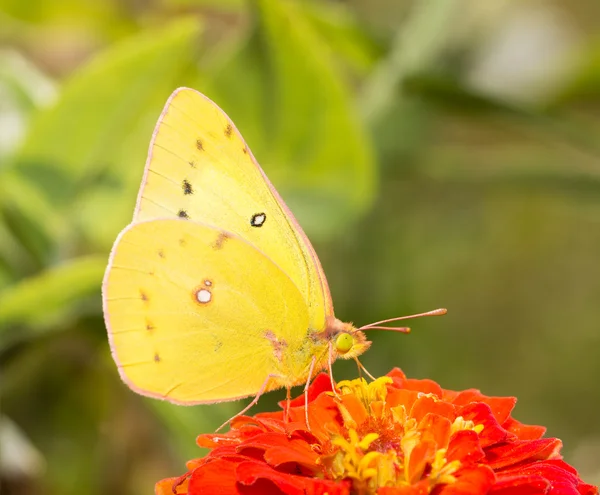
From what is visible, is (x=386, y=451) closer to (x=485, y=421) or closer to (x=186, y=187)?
(x=485, y=421)

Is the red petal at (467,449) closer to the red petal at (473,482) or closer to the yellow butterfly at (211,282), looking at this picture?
the red petal at (473,482)

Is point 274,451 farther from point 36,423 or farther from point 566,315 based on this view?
point 566,315

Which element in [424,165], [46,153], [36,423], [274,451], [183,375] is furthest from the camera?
[424,165]

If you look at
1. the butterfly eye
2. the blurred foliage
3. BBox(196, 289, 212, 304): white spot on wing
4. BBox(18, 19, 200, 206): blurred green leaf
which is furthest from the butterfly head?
BBox(18, 19, 200, 206): blurred green leaf

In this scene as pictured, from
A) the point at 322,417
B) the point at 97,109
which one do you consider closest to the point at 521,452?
the point at 322,417

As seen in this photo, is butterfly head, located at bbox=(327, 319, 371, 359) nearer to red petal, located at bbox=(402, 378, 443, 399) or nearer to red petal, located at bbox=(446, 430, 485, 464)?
red petal, located at bbox=(402, 378, 443, 399)

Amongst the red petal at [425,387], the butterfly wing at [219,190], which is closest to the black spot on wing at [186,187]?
the butterfly wing at [219,190]

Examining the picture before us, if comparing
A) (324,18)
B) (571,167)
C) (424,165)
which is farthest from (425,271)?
(324,18)
